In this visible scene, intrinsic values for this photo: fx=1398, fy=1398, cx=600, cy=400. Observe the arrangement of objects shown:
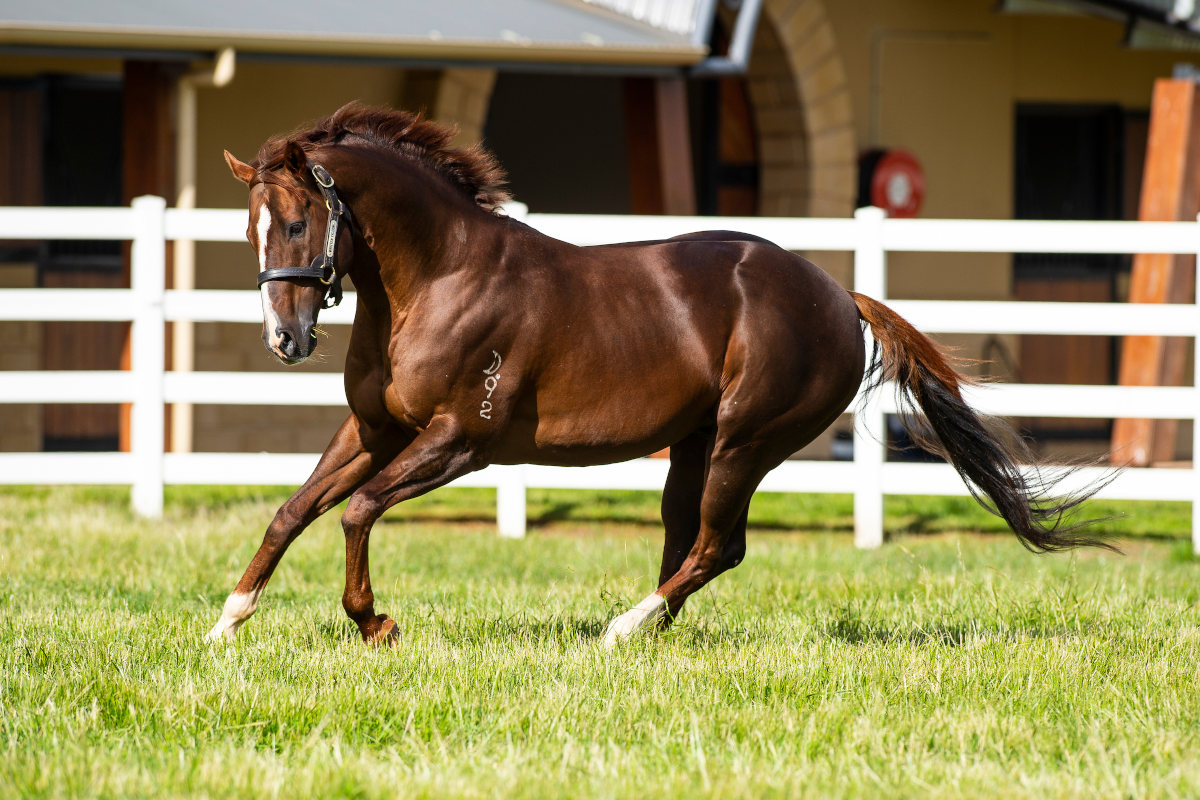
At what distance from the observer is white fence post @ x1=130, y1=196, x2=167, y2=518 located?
7.84 meters

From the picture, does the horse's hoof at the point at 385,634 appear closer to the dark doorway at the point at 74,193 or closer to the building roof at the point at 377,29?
the building roof at the point at 377,29

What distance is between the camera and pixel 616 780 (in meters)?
3.22

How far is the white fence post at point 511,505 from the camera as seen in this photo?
7.80m

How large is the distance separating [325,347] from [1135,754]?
7.94 meters

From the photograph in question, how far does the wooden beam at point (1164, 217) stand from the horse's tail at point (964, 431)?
3.87 m

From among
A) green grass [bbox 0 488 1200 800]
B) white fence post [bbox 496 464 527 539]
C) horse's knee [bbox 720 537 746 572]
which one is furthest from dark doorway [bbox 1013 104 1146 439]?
horse's knee [bbox 720 537 746 572]

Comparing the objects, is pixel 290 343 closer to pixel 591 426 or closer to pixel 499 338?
pixel 499 338

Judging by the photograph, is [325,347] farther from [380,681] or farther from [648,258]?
[380,681]

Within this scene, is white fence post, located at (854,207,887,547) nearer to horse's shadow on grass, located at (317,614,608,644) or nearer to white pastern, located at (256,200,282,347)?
horse's shadow on grass, located at (317,614,608,644)

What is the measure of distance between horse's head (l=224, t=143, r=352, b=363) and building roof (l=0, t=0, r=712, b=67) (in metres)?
4.72

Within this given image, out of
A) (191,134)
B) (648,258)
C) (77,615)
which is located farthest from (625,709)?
(191,134)

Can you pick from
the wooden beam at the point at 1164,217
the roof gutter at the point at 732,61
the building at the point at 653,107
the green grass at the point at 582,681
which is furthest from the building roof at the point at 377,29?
the green grass at the point at 582,681

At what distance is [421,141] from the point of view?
472 centimetres

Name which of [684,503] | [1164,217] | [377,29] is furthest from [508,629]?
[1164,217]
